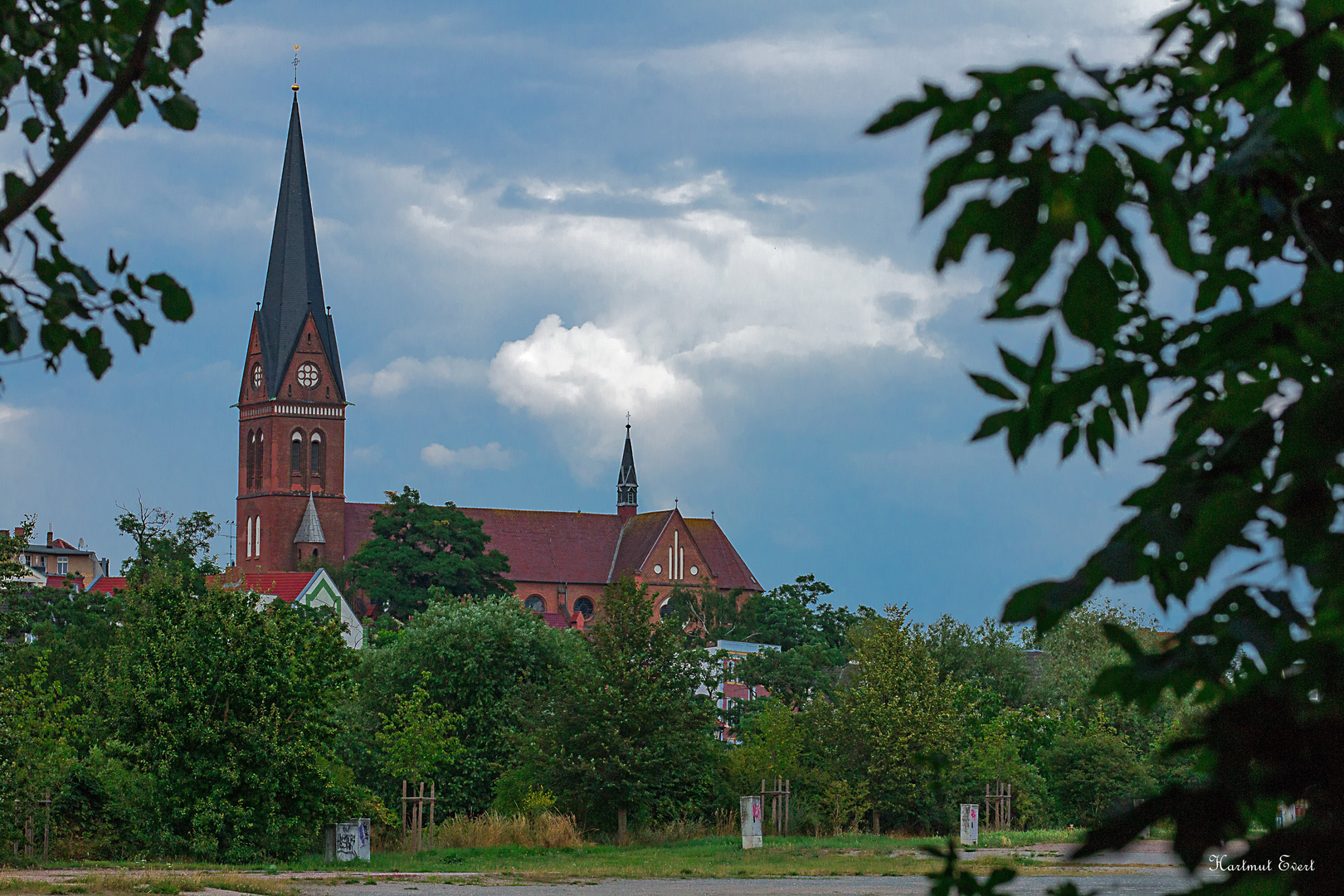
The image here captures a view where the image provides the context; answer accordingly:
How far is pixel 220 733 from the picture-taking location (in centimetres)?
2288

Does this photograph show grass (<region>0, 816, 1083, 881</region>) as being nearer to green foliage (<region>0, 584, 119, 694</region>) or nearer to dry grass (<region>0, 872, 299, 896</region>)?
dry grass (<region>0, 872, 299, 896</region>)

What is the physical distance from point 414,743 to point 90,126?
2612 cm

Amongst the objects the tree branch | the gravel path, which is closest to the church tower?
the gravel path

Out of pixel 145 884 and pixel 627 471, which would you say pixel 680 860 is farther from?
pixel 627 471

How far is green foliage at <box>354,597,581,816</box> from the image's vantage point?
31625 mm

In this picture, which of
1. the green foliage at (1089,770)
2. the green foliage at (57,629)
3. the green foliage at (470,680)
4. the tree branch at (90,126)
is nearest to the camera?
the tree branch at (90,126)

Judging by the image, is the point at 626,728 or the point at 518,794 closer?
the point at 626,728

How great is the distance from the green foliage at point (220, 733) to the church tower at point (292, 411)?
240 feet

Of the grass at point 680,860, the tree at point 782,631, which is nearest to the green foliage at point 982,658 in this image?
the tree at point 782,631

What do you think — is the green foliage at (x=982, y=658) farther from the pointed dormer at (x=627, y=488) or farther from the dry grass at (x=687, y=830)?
the pointed dormer at (x=627, y=488)

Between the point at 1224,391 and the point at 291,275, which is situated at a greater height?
the point at 291,275

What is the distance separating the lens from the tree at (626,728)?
29000mm

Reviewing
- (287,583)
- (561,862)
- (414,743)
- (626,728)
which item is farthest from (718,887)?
(287,583)

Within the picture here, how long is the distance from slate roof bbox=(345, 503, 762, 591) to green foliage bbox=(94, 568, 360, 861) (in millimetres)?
79996
